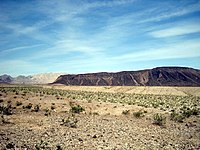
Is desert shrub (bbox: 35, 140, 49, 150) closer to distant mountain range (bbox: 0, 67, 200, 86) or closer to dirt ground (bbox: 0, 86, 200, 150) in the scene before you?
dirt ground (bbox: 0, 86, 200, 150)

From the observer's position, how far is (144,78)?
527 feet

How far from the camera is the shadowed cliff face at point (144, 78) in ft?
499

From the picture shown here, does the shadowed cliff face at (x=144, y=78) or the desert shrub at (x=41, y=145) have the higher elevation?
the shadowed cliff face at (x=144, y=78)

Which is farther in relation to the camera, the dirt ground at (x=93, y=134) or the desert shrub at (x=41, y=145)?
the dirt ground at (x=93, y=134)

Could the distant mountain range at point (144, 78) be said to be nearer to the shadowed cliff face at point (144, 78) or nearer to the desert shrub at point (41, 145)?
the shadowed cliff face at point (144, 78)

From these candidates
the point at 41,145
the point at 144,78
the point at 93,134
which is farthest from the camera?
the point at 144,78

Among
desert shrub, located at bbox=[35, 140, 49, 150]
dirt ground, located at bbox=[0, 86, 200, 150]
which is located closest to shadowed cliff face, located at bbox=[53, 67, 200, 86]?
dirt ground, located at bbox=[0, 86, 200, 150]

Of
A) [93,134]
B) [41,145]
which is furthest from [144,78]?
[41,145]

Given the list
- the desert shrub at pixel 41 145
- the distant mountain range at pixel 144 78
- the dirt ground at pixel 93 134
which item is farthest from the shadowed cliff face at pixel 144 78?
the desert shrub at pixel 41 145

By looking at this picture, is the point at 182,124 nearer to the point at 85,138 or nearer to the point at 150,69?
the point at 85,138

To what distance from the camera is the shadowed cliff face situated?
15210 cm

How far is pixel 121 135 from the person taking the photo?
16.0 metres

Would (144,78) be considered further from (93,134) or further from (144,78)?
(93,134)

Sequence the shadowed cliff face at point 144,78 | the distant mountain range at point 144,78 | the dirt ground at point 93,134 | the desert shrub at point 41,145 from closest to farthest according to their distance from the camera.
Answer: the desert shrub at point 41,145, the dirt ground at point 93,134, the shadowed cliff face at point 144,78, the distant mountain range at point 144,78
